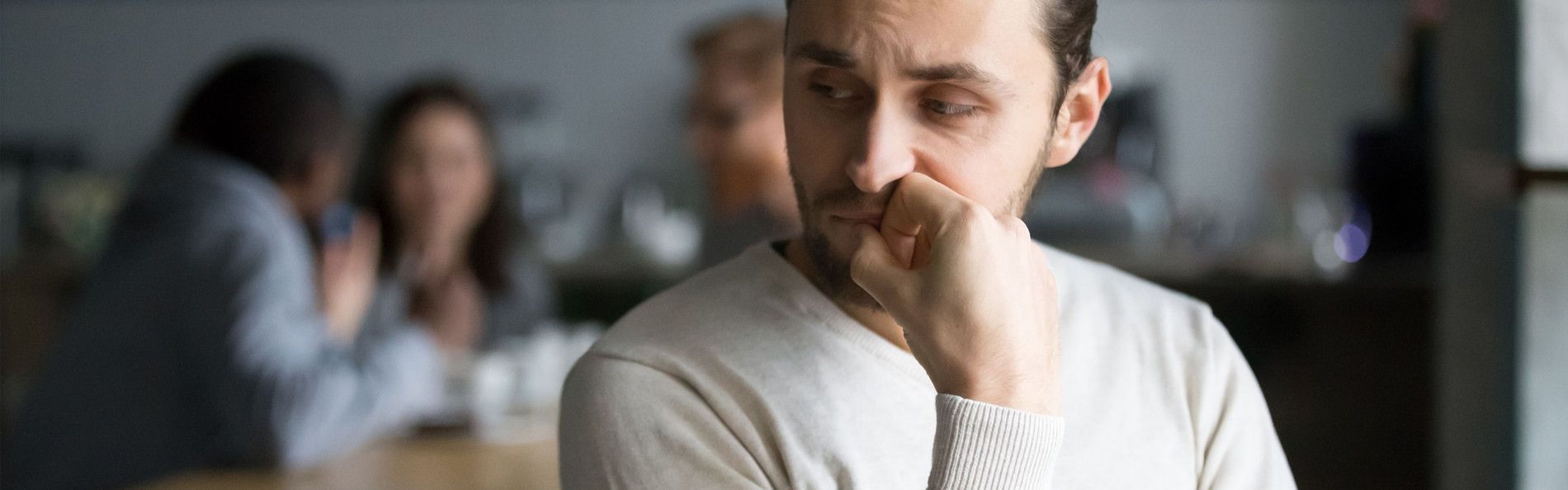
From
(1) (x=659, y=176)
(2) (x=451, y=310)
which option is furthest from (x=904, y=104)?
(1) (x=659, y=176)

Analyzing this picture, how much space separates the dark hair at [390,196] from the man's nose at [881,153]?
2.23m

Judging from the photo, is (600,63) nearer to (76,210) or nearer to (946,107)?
(76,210)

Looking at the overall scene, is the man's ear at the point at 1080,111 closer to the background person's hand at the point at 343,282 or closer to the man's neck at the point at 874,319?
the man's neck at the point at 874,319

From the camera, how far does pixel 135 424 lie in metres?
1.79

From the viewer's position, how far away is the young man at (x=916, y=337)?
0.69 m

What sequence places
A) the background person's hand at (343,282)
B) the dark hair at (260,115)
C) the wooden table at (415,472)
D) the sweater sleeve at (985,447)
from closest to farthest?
1. the sweater sleeve at (985,447)
2. the wooden table at (415,472)
3. the dark hair at (260,115)
4. the background person's hand at (343,282)

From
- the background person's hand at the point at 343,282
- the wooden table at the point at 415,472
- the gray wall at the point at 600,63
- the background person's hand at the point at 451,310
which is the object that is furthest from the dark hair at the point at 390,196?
the gray wall at the point at 600,63

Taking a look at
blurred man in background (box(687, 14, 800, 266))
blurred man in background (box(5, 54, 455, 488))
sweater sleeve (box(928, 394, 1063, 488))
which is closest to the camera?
sweater sleeve (box(928, 394, 1063, 488))

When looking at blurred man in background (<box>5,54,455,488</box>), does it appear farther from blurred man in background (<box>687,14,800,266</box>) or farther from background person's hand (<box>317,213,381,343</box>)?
blurred man in background (<box>687,14,800,266</box>)

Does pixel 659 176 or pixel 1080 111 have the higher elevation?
pixel 1080 111

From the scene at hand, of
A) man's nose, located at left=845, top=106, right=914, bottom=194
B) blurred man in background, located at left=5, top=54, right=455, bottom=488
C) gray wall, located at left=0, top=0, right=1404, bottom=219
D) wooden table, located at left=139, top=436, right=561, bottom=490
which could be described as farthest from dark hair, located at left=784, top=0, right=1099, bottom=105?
gray wall, located at left=0, top=0, right=1404, bottom=219

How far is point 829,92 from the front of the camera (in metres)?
0.78

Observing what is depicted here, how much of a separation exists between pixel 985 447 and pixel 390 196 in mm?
2417

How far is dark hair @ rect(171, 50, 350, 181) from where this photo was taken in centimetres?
191
